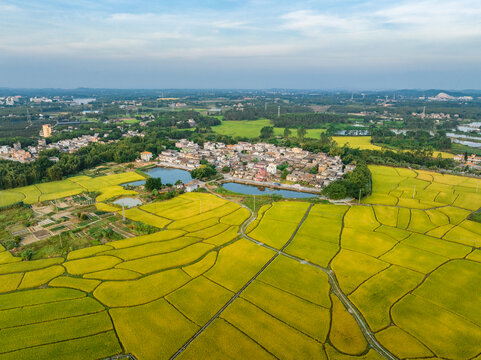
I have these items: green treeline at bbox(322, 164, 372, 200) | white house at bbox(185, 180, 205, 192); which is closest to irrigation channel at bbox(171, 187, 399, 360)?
green treeline at bbox(322, 164, 372, 200)

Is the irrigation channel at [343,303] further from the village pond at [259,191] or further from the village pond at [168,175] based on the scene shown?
the village pond at [168,175]

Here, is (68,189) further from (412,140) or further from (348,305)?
(412,140)

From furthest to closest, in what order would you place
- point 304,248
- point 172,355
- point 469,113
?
point 469,113, point 304,248, point 172,355

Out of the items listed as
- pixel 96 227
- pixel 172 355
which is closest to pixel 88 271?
pixel 96 227

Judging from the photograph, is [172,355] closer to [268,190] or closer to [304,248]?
[304,248]

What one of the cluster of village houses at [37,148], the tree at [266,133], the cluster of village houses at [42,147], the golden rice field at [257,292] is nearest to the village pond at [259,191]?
the golden rice field at [257,292]

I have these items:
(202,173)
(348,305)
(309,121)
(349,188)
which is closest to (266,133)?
(309,121)
